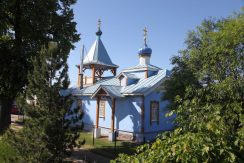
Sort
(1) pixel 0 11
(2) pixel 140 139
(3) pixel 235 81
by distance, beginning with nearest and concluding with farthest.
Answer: (3) pixel 235 81
(1) pixel 0 11
(2) pixel 140 139

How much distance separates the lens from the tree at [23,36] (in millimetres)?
15117

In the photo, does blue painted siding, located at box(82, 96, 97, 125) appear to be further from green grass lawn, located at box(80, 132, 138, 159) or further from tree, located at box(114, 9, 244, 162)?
tree, located at box(114, 9, 244, 162)

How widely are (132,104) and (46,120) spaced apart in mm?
12452

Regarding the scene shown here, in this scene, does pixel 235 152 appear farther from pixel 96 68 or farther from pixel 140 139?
pixel 96 68

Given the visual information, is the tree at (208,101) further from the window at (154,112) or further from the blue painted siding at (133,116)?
the window at (154,112)

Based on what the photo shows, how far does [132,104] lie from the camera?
68.7 ft

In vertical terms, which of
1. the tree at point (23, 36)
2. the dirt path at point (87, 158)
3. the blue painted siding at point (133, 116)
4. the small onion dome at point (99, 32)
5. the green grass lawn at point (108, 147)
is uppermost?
the small onion dome at point (99, 32)

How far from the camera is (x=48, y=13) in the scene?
1573 centimetres

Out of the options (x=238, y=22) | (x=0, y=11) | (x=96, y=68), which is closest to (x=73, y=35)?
(x=0, y=11)

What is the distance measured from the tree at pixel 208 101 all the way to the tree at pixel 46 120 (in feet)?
13.2

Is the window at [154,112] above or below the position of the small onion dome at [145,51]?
below

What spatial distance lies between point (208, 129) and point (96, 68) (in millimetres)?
26284

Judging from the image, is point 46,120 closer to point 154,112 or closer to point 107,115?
point 154,112

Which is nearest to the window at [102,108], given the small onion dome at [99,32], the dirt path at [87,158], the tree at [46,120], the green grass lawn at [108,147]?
the green grass lawn at [108,147]
